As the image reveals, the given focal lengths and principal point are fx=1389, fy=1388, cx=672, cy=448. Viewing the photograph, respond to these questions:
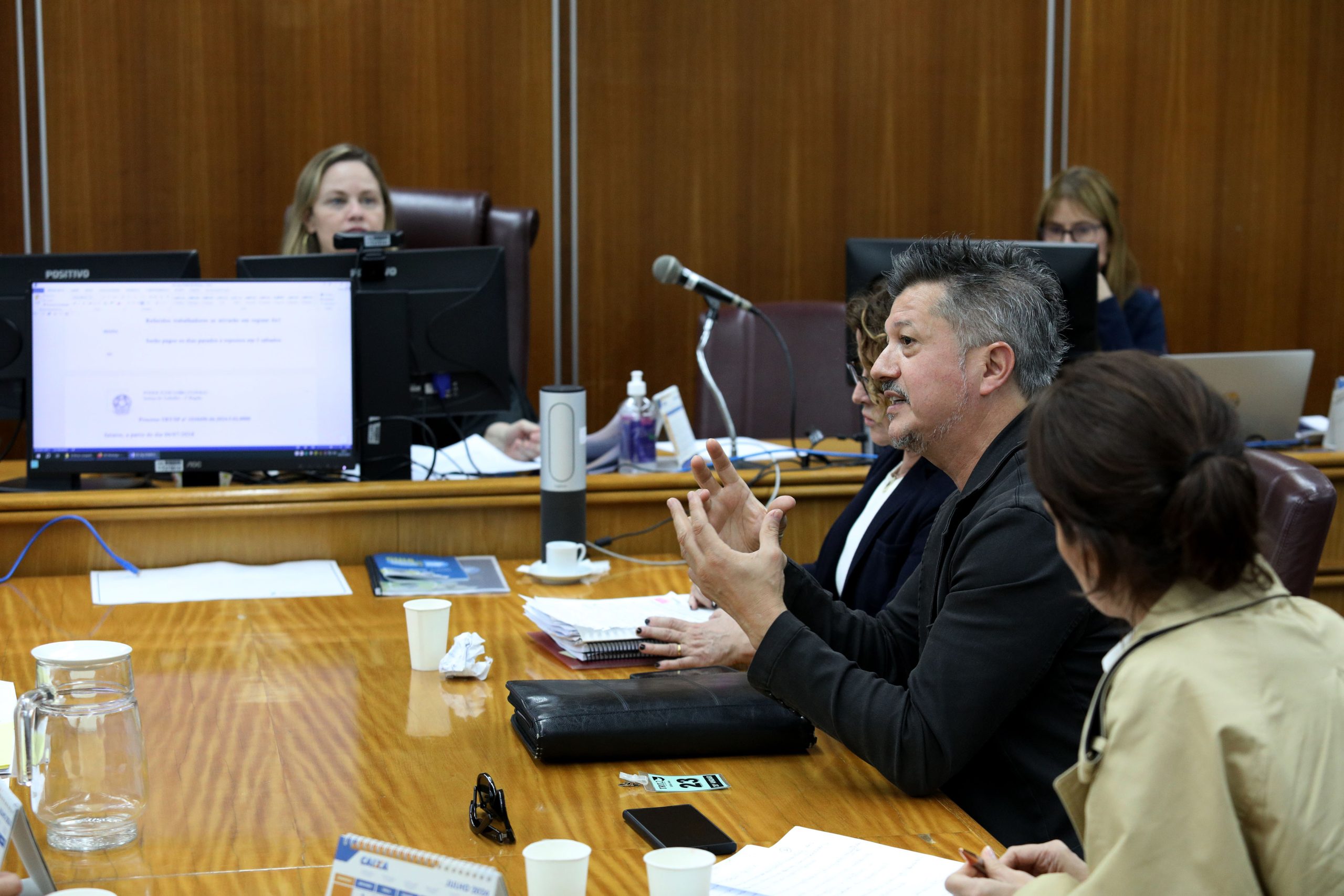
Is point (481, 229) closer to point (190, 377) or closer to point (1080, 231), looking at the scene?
point (190, 377)

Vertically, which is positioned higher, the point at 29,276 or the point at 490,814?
the point at 29,276

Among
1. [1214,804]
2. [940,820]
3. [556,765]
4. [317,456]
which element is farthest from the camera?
[317,456]

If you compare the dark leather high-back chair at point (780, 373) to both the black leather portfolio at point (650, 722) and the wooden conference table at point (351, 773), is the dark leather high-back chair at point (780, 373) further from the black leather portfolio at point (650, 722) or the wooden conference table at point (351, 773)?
the black leather portfolio at point (650, 722)

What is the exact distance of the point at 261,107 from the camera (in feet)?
14.4

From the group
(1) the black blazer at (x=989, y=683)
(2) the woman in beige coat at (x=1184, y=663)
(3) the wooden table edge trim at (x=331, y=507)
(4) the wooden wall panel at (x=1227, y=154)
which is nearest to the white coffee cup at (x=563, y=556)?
(3) the wooden table edge trim at (x=331, y=507)

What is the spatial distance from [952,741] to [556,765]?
425mm

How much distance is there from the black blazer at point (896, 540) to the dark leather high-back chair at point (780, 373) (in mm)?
1603

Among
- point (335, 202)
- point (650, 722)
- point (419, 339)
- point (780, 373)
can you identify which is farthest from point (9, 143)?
point (650, 722)

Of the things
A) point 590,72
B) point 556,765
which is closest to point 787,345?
point 590,72

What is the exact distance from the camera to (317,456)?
8.32ft

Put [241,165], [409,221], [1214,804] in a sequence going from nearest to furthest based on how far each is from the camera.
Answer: [1214,804]
[409,221]
[241,165]

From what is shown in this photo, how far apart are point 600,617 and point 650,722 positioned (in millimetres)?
490

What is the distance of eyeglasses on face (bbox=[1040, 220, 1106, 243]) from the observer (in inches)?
161

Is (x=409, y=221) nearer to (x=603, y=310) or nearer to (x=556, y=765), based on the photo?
(x=603, y=310)
